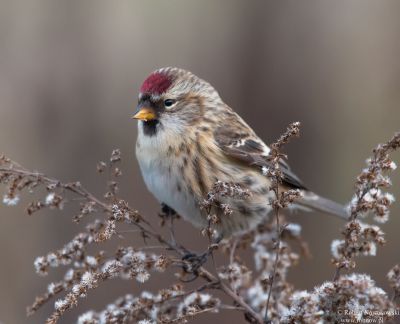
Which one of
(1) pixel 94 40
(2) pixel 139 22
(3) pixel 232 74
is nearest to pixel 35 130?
(1) pixel 94 40

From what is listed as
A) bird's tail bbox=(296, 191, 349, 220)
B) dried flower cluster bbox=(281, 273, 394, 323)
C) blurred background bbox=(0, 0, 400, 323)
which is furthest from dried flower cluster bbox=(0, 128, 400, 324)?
blurred background bbox=(0, 0, 400, 323)

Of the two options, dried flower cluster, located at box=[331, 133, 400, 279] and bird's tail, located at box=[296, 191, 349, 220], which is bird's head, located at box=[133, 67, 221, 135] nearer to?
bird's tail, located at box=[296, 191, 349, 220]

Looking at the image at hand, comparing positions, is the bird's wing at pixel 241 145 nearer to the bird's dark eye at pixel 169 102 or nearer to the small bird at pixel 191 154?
the small bird at pixel 191 154

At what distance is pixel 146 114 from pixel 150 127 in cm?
8

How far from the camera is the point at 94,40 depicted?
22.5 ft

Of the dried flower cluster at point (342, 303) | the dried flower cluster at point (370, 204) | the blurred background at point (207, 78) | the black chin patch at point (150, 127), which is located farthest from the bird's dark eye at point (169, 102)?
the blurred background at point (207, 78)

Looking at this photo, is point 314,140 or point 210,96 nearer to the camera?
point 210,96

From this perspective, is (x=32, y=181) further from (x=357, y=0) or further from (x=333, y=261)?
(x=357, y=0)

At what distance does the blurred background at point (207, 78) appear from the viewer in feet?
19.2

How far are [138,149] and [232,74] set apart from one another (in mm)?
4303

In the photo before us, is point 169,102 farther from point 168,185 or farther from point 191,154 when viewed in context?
point 168,185

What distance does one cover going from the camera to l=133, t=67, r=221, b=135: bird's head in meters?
3.13

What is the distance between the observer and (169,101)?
323cm

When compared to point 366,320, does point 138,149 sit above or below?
above
